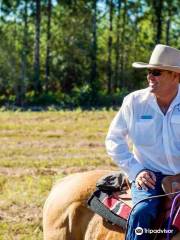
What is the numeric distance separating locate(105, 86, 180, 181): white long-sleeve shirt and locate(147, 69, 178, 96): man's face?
8 cm

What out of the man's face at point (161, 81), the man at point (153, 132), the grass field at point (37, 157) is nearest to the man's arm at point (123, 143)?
the man at point (153, 132)

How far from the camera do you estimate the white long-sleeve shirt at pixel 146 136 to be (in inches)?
147

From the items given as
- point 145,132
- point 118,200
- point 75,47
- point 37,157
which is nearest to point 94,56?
point 75,47

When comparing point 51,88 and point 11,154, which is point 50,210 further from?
point 51,88

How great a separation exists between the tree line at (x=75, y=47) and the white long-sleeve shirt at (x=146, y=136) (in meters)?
26.2

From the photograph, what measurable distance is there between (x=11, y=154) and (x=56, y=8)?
28.8 metres

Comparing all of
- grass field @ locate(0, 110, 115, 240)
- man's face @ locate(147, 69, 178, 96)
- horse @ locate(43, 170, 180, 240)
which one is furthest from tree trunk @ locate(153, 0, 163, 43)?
man's face @ locate(147, 69, 178, 96)

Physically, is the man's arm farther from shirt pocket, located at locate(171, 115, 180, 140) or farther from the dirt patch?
the dirt patch

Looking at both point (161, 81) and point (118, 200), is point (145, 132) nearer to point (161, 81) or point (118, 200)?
point (161, 81)

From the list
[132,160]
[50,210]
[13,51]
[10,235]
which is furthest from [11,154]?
[13,51]

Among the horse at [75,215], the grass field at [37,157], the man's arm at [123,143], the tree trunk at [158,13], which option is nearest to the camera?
Result: the man's arm at [123,143]

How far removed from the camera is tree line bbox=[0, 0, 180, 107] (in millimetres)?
30859

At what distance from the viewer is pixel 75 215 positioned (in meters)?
4.32

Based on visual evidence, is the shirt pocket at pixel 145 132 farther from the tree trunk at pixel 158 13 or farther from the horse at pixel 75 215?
the tree trunk at pixel 158 13
